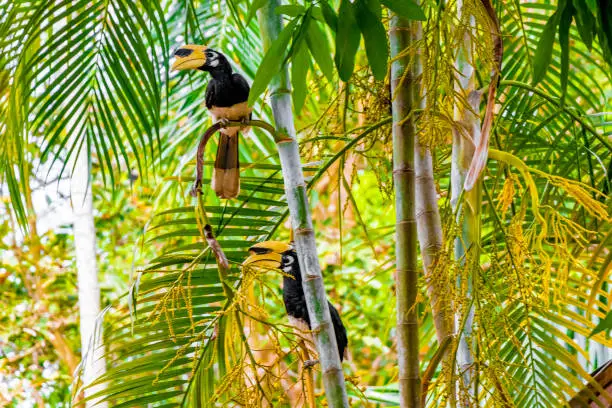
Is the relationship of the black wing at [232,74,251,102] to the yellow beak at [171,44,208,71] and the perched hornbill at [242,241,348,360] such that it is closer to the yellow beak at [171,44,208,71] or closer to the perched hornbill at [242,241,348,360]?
the yellow beak at [171,44,208,71]

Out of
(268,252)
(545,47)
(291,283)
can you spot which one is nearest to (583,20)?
(545,47)

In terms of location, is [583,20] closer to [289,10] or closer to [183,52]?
[289,10]

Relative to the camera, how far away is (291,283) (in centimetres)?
136

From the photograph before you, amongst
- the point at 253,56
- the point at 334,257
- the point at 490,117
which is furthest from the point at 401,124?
Answer: the point at 334,257

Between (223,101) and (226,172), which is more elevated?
(223,101)

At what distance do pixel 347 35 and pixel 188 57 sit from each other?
551mm

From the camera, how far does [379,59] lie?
0.71m

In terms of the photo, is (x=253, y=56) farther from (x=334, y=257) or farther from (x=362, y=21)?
(x=334, y=257)

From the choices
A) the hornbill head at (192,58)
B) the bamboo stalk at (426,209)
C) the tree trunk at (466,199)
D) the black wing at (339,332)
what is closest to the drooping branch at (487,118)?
the tree trunk at (466,199)

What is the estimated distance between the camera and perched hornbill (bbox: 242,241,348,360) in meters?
1.11

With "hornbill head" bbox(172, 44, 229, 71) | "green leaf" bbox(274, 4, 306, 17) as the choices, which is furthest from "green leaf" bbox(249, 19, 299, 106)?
"hornbill head" bbox(172, 44, 229, 71)

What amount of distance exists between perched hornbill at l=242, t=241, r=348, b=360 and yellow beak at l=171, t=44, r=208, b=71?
285 millimetres

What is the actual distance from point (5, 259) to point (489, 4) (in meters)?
3.35

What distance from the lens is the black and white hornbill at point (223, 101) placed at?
1.13 m
